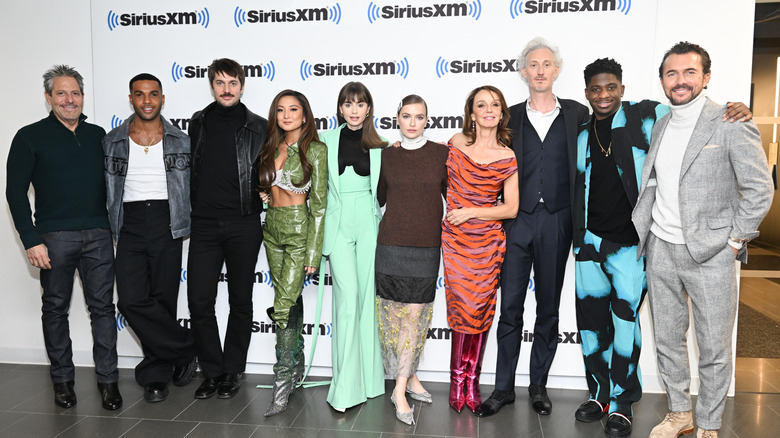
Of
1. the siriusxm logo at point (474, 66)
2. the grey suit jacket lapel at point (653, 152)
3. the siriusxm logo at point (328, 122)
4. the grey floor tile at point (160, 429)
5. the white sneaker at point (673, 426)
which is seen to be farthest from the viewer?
the siriusxm logo at point (328, 122)

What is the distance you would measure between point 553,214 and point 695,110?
0.94m

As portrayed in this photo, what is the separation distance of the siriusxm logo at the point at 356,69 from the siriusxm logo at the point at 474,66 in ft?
0.84

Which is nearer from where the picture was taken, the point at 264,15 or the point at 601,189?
the point at 601,189

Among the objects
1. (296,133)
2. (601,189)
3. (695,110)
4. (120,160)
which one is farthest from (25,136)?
(695,110)

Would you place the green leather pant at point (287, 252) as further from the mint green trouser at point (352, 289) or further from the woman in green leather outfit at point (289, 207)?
the mint green trouser at point (352, 289)

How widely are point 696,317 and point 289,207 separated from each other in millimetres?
2442

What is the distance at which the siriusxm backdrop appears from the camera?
147 inches

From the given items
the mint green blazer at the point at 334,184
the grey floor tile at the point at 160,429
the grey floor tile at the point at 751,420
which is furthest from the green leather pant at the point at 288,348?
the grey floor tile at the point at 751,420

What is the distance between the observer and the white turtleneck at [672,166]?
2.87 metres

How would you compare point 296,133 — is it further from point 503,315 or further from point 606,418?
point 606,418

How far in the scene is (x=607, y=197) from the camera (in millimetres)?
3168

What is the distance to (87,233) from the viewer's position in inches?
142

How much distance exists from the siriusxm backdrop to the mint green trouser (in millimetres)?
401

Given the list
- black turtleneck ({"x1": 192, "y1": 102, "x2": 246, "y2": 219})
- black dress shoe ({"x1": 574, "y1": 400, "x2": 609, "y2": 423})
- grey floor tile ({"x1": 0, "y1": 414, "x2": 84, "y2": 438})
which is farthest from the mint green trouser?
grey floor tile ({"x1": 0, "y1": 414, "x2": 84, "y2": 438})
